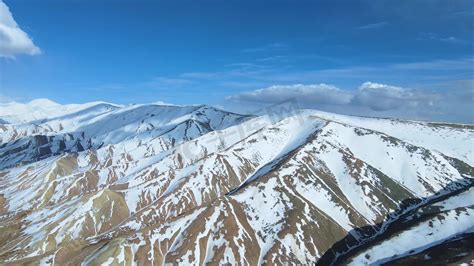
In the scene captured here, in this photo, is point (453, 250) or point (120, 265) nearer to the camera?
point (453, 250)

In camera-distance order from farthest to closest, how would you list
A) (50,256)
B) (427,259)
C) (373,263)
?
(50,256) → (373,263) → (427,259)

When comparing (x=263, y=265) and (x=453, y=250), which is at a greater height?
(x=453, y=250)

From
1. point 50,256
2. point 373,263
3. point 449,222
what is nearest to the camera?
point 373,263

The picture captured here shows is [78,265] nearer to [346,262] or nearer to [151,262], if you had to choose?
[151,262]

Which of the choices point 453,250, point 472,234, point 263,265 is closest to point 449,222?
point 472,234

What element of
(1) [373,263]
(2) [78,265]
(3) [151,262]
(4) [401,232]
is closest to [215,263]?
(3) [151,262]

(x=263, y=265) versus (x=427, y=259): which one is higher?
(x=427, y=259)

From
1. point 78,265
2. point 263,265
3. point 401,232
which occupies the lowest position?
point 263,265

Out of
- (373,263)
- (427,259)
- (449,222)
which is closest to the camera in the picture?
(427,259)

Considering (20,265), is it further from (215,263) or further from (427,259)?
(427,259)
